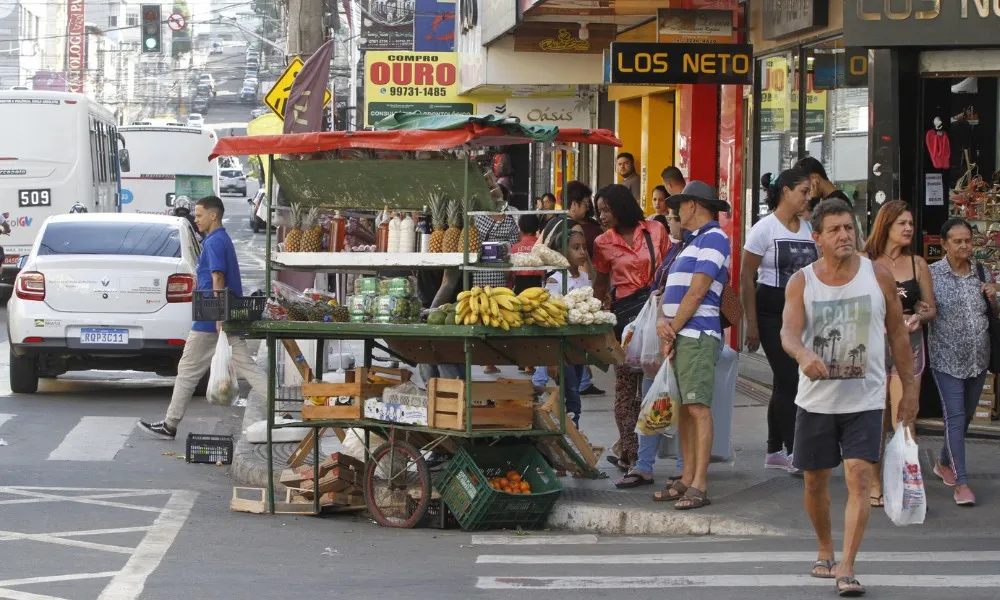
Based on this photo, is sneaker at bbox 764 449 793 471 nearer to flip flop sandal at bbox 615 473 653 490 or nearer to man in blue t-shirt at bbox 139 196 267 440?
flip flop sandal at bbox 615 473 653 490

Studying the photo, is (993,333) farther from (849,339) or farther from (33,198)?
(33,198)

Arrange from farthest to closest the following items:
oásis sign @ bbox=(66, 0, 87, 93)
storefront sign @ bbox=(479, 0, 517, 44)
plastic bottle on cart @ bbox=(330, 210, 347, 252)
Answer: oásis sign @ bbox=(66, 0, 87, 93)
storefront sign @ bbox=(479, 0, 517, 44)
plastic bottle on cart @ bbox=(330, 210, 347, 252)

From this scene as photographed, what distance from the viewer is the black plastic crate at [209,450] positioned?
10.9 metres

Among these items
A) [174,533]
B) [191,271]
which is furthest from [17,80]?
[174,533]

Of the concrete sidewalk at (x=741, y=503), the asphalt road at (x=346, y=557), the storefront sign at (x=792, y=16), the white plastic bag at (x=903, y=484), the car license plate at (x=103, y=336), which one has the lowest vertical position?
the asphalt road at (x=346, y=557)

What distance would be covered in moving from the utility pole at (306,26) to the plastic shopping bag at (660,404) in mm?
10218

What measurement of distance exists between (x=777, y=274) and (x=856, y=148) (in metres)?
3.92

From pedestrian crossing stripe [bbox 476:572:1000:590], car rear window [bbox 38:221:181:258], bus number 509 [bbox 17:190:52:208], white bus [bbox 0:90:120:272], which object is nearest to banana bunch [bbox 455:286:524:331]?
pedestrian crossing stripe [bbox 476:572:1000:590]

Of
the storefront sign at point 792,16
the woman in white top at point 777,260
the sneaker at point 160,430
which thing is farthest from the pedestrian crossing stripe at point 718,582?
the storefront sign at point 792,16

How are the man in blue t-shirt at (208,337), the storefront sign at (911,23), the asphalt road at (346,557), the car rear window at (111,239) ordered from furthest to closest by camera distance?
the car rear window at (111,239), the man in blue t-shirt at (208,337), the storefront sign at (911,23), the asphalt road at (346,557)

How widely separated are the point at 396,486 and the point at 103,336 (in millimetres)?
5699

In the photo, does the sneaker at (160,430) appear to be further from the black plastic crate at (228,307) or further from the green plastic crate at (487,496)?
the green plastic crate at (487,496)

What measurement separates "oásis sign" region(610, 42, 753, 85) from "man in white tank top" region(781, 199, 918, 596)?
747 centimetres

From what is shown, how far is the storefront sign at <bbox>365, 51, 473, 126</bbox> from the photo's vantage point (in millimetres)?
23250
